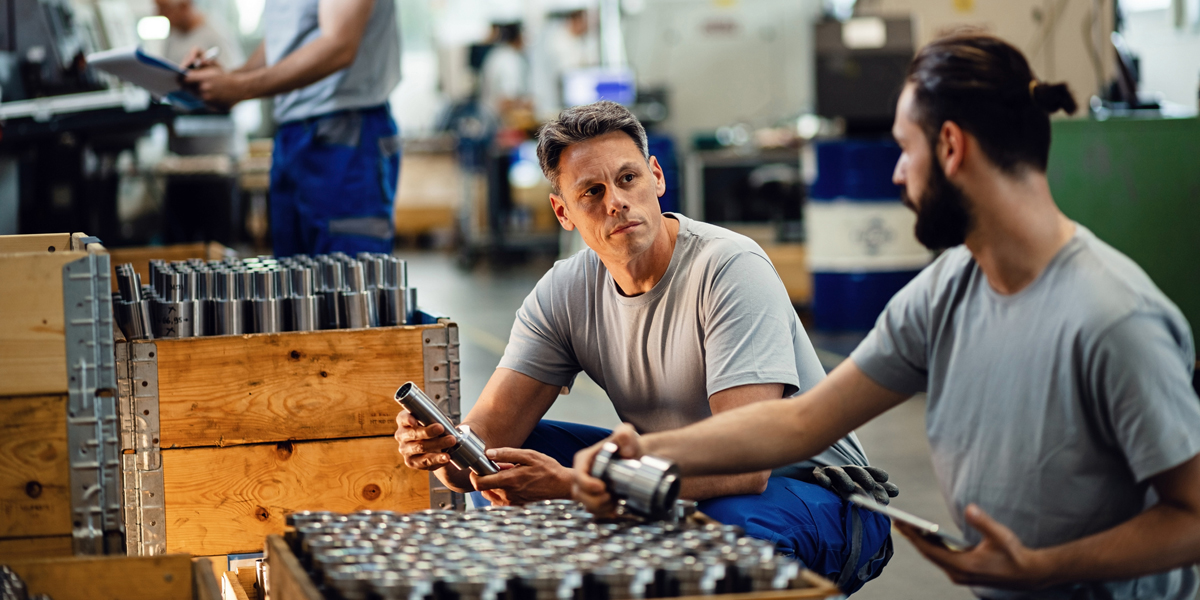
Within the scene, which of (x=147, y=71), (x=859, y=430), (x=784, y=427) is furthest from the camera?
(x=859, y=430)

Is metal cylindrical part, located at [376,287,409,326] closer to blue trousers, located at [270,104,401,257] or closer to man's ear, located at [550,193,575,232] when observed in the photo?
man's ear, located at [550,193,575,232]

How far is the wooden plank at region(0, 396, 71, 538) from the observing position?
177cm

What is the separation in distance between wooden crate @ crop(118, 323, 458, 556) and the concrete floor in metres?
1.33

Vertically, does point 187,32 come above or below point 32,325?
above

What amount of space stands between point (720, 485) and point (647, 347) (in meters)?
0.33

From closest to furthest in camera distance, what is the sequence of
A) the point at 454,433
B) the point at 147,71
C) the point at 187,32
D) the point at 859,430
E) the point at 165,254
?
the point at 454,433 < the point at 147,71 < the point at 165,254 < the point at 859,430 < the point at 187,32

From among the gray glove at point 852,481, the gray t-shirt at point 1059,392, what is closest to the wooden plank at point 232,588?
the gray glove at point 852,481

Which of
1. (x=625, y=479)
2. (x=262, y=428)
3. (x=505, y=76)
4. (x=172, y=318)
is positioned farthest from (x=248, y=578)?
(x=505, y=76)

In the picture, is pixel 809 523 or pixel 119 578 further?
pixel 809 523

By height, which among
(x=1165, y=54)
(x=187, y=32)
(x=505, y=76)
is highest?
(x=187, y=32)

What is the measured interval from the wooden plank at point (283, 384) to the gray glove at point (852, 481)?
35.0 inches

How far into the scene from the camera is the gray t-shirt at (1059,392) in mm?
1396

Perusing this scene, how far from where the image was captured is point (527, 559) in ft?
4.77

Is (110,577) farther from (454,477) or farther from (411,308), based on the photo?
(411,308)
